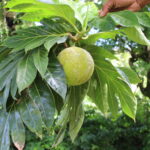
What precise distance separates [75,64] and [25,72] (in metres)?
0.17

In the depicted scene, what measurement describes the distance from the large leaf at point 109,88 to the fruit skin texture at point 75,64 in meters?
0.12

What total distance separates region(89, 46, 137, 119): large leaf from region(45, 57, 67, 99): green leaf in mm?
187

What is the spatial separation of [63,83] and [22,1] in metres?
0.31

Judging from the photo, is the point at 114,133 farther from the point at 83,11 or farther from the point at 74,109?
the point at 83,11

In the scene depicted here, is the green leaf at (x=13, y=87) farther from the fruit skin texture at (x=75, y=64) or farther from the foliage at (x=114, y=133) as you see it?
the foliage at (x=114, y=133)

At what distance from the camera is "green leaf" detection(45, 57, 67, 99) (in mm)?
939

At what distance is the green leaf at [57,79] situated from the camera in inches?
37.0

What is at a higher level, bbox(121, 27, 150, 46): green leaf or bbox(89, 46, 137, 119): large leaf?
bbox(121, 27, 150, 46): green leaf

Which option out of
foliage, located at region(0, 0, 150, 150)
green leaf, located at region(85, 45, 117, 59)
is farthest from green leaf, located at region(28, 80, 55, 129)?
green leaf, located at region(85, 45, 117, 59)

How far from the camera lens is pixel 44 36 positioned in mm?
1050

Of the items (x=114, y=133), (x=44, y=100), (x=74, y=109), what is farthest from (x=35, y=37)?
(x=114, y=133)

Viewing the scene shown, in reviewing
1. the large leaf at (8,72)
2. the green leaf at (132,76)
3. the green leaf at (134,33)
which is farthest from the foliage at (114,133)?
the green leaf at (134,33)

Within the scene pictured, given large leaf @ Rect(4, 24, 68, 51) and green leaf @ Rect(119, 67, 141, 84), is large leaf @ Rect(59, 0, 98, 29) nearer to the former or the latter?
large leaf @ Rect(4, 24, 68, 51)

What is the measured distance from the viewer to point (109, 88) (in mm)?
1221
